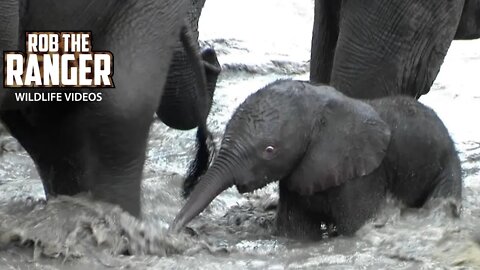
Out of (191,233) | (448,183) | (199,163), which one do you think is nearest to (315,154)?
(191,233)

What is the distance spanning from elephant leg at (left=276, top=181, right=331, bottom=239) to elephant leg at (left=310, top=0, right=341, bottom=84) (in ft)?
3.25

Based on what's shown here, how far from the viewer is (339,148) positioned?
512 cm

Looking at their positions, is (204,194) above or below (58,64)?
below

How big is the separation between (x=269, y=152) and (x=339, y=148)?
0.27 metres

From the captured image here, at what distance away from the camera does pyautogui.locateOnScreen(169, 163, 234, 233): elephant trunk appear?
4.95 metres

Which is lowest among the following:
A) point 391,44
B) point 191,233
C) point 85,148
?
point 191,233

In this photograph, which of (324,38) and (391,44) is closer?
(391,44)

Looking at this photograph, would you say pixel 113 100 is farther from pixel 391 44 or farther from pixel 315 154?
pixel 391 44

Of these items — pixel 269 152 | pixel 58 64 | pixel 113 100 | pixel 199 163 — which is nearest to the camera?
pixel 113 100

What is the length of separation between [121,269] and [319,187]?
0.84 m

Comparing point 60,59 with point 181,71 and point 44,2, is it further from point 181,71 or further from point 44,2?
point 181,71

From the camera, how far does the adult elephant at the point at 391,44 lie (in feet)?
18.4

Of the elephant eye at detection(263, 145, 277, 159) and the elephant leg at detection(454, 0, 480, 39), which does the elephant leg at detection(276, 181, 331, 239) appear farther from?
the elephant leg at detection(454, 0, 480, 39)

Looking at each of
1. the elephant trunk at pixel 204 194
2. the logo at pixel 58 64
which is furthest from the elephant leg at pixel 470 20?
the logo at pixel 58 64
